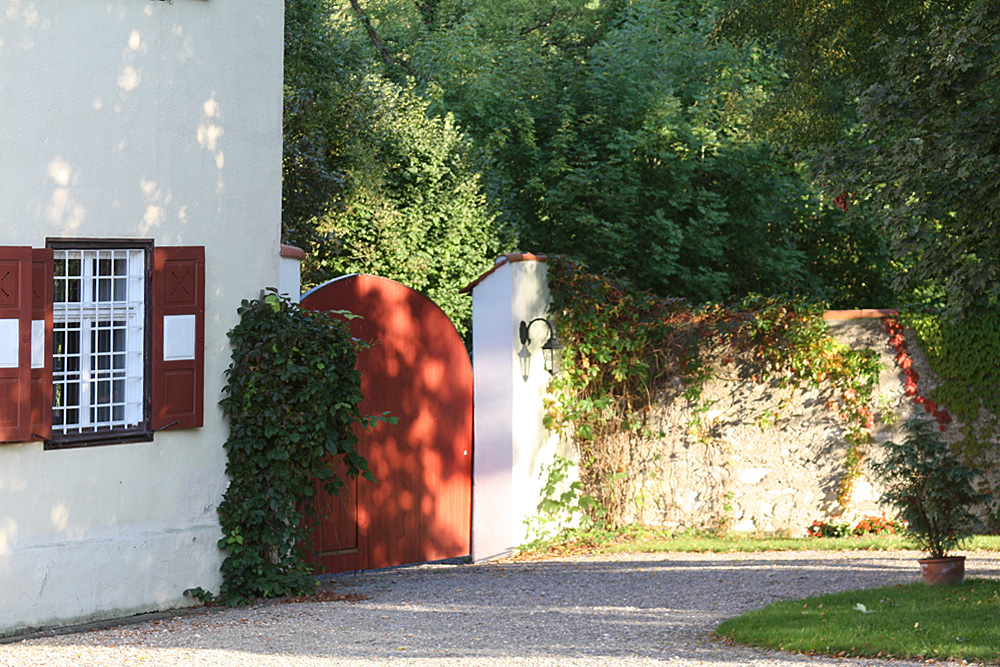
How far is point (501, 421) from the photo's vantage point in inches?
379

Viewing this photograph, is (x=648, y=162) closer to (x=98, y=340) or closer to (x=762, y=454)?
(x=762, y=454)

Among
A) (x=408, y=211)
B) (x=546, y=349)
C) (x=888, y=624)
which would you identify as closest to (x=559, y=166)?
(x=408, y=211)

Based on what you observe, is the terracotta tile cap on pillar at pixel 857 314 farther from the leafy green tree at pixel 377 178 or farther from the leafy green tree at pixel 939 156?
the leafy green tree at pixel 377 178

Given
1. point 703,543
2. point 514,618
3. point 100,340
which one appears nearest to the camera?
point 514,618

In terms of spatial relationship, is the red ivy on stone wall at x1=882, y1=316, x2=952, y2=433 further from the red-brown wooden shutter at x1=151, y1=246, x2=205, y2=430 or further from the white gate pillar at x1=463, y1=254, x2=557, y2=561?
the red-brown wooden shutter at x1=151, y1=246, x2=205, y2=430

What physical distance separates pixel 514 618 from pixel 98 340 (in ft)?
11.1

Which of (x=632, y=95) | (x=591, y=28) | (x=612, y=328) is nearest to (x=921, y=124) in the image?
(x=612, y=328)

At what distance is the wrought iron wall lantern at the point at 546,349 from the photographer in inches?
385

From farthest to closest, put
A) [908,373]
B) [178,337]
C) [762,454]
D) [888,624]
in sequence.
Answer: [762,454]
[908,373]
[178,337]
[888,624]

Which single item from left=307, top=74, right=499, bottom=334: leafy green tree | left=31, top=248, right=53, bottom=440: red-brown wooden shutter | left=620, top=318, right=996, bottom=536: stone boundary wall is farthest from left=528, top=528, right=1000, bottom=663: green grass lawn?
left=307, top=74, right=499, bottom=334: leafy green tree

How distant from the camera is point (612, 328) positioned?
34.1ft

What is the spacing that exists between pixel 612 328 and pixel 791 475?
222cm

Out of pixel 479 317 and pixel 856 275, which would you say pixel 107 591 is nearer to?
pixel 479 317

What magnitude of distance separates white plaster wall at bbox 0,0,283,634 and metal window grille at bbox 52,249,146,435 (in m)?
0.23
